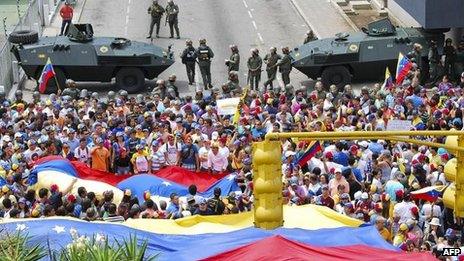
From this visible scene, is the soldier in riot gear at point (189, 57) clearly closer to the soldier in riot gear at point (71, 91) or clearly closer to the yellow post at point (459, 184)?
the soldier in riot gear at point (71, 91)

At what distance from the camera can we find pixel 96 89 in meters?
35.1

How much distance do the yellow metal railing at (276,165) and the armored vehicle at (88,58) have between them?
20529 millimetres

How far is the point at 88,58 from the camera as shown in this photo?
34.0m

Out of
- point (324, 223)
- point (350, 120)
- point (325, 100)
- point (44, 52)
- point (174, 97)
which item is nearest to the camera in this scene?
point (324, 223)

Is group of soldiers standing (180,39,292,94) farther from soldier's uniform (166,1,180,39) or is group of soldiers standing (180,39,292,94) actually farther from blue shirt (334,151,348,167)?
blue shirt (334,151,348,167)

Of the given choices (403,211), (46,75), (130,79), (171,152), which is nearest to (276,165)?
(403,211)

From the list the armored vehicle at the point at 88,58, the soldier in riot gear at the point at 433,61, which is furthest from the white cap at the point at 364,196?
the armored vehicle at the point at 88,58

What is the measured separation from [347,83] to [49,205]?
15.3 m

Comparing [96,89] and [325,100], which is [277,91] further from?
[96,89]

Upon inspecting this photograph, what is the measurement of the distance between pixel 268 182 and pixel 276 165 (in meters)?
0.22

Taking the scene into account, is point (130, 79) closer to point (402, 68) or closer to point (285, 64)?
point (285, 64)

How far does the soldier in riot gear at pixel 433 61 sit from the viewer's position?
33031 millimetres

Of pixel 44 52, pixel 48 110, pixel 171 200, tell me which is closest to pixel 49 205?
pixel 171 200

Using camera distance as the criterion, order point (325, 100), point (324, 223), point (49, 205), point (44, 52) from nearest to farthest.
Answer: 1. point (324, 223)
2. point (49, 205)
3. point (325, 100)
4. point (44, 52)
